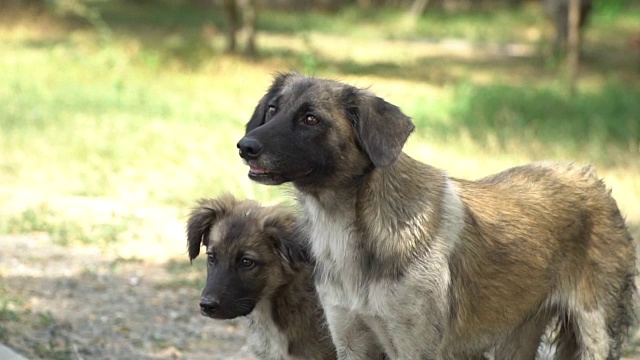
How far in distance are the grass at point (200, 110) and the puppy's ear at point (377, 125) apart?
2.12 metres

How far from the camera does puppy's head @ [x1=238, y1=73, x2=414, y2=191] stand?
219 inches

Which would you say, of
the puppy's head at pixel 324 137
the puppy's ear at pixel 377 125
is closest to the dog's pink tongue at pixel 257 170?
the puppy's head at pixel 324 137

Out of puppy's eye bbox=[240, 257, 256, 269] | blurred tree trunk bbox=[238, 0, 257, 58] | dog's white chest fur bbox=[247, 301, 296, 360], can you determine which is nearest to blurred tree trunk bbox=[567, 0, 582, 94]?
blurred tree trunk bbox=[238, 0, 257, 58]

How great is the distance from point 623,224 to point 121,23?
2621 cm

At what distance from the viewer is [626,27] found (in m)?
35.4

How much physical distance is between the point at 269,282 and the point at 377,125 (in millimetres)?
1449

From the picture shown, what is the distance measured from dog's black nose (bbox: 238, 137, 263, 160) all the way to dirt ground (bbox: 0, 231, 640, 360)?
2562 millimetres

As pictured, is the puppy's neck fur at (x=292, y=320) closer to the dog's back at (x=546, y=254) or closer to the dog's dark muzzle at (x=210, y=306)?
the dog's dark muzzle at (x=210, y=306)

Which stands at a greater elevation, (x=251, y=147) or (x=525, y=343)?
(x=251, y=147)

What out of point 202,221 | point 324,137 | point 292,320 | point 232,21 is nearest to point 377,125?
point 324,137

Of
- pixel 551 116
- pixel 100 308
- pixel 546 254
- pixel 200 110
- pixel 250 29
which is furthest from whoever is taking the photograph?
pixel 250 29

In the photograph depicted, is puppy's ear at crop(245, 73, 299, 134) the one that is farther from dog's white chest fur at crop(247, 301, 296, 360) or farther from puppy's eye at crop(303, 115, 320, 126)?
dog's white chest fur at crop(247, 301, 296, 360)

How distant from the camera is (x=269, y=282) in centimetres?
673

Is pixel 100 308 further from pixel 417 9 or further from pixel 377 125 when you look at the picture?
pixel 417 9
